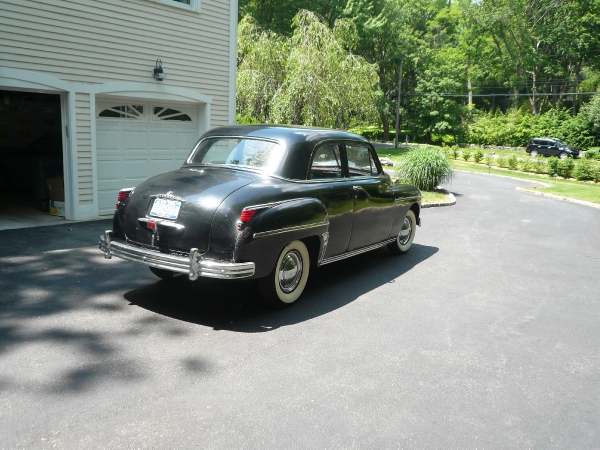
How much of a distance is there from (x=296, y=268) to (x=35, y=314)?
2.54m

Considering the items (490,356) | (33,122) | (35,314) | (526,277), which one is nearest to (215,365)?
(35,314)

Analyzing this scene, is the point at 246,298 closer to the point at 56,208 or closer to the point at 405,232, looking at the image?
the point at 405,232

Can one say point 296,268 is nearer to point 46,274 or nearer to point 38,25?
point 46,274

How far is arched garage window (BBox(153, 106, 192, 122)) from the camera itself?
10969 millimetres

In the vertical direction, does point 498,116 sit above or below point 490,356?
above

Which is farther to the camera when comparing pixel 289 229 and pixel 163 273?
pixel 163 273

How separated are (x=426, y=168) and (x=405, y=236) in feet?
28.3

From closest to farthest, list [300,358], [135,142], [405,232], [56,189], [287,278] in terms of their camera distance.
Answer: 1. [300,358]
2. [287,278]
3. [405,232]
4. [56,189]
5. [135,142]

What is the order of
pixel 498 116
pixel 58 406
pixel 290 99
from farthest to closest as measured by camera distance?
pixel 498 116, pixel 290 99, pixel 58 406

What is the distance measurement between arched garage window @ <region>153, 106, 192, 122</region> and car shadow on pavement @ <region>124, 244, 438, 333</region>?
19.0 ft

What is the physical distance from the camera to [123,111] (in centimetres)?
1039

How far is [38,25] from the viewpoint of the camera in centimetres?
877

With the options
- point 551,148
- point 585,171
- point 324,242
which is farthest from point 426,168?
point 551,148

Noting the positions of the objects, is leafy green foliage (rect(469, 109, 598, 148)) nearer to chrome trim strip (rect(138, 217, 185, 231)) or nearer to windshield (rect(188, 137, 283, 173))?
windshield (rect(188, 137, 283, 173))
